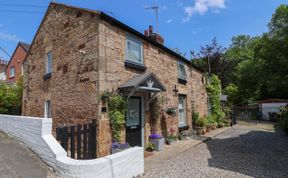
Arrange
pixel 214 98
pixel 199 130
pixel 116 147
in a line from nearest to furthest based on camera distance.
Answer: pixel 116 147, pixel 199 130, pixel 214 98

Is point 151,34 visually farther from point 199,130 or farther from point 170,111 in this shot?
point 199,130

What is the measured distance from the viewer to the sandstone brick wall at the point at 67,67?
22.3ft

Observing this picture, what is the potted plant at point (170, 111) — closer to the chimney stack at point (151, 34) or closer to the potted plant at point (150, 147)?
the potted plant at point (150, 147)

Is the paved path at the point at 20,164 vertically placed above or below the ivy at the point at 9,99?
below

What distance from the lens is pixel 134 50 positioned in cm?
821

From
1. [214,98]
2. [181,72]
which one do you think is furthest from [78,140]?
[214,98]

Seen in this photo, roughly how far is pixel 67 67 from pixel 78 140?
3.71 m

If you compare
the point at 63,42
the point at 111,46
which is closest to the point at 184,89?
the point at 111,46

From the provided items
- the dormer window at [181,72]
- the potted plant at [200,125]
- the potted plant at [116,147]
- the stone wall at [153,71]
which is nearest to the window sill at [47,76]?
the stone wall at [153,71]

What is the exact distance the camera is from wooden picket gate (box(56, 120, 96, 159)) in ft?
16.9

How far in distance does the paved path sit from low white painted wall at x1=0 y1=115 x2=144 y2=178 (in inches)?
7.2

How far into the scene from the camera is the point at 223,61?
30.6 meters

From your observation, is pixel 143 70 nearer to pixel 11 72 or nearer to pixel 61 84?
pixel 61 84

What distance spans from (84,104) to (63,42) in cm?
327
